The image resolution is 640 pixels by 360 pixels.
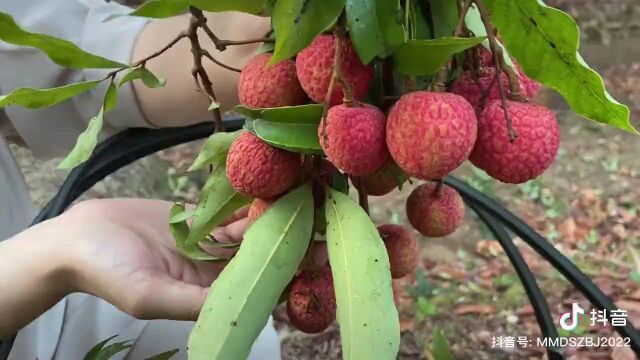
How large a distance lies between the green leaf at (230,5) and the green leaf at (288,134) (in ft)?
0.21

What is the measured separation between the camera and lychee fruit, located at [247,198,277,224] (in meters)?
0.47

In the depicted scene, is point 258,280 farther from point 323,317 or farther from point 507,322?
point 507,322

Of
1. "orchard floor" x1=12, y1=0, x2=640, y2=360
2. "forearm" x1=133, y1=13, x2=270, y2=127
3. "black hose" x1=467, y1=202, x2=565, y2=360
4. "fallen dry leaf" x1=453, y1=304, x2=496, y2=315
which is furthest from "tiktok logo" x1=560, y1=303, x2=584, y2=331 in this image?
"forearm" x1=133, y1=13, x2=270, y2=127

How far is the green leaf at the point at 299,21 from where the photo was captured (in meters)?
0.36

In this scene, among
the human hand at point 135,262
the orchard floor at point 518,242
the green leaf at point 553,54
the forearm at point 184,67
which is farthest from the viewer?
the orchard floor at point 518,242

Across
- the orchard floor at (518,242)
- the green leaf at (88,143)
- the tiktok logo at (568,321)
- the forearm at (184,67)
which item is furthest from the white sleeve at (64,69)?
the tiktok logo at (568,321)

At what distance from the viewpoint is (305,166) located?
465mm

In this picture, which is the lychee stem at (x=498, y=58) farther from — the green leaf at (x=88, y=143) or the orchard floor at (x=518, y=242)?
the orchard floor at (x=518, y=242)

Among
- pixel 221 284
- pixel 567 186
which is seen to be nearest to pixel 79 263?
pixel 221 284

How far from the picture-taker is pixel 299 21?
361mm

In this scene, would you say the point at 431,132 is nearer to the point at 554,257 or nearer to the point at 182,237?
the point at 182,237

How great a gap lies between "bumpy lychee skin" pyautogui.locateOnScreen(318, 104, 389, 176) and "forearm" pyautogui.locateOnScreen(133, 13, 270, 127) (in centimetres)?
34

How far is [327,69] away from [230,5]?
76 mm

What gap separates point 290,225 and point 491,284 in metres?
1.25
